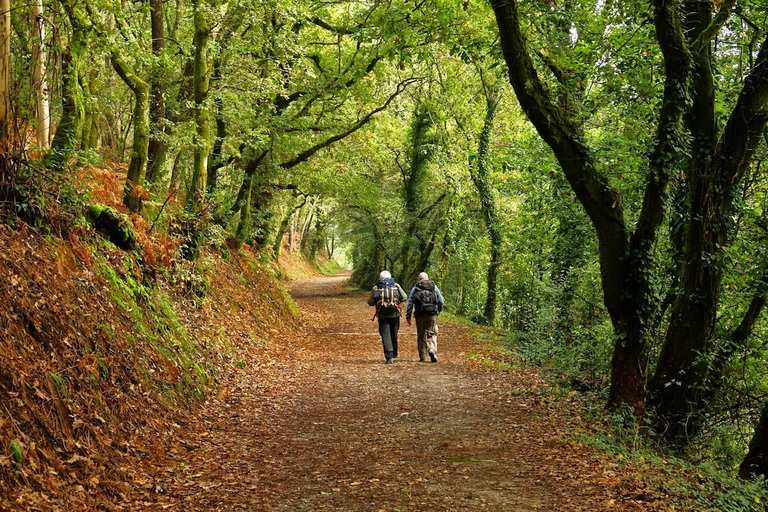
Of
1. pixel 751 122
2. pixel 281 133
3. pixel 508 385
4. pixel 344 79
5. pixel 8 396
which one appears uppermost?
pixel 344 79

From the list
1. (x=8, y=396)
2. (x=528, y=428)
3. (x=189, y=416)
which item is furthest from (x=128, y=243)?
(x=528, y=428)

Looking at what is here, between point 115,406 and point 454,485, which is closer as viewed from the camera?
point 454,485

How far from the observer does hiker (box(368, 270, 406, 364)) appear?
45.5ft

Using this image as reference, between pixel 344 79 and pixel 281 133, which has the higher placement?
pixel 344 79

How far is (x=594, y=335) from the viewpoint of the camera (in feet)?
41.1

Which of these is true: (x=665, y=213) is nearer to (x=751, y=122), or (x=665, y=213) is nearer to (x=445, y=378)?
(x=751, y=122)

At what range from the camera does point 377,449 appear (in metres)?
7.31

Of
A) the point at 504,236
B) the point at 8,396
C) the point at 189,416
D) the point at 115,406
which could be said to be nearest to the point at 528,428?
the point at 189,416

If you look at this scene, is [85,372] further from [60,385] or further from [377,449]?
[377,449]


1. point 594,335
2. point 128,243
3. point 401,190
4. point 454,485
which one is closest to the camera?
point 454,485

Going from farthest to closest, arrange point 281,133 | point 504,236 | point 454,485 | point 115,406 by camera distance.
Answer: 1. point 504,236
2. point 281,133
3. point 115,406
4. point 454,485

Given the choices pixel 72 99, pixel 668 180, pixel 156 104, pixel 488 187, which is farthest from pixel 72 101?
pixel 488 187

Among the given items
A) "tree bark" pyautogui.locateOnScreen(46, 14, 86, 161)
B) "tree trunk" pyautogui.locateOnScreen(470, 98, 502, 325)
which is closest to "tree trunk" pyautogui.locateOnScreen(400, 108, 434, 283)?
"tree trunk" pyautogui.locateOnScreen(470, 98, 502, 325)

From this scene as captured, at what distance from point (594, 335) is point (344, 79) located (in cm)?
1115
